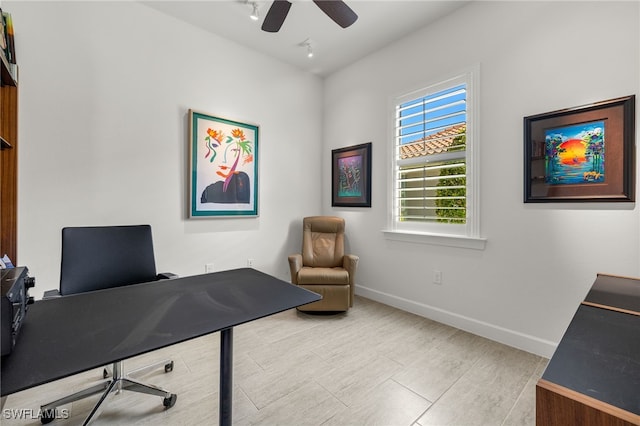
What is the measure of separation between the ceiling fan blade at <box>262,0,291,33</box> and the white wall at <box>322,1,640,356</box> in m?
1.62

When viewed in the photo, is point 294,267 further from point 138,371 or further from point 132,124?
point 132,124

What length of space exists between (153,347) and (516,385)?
2157mm

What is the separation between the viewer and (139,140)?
2.68 m

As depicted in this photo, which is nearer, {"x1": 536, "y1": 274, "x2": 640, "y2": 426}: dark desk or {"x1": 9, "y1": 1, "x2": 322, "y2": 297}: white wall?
{"x1": 536, "y1": 274, "x2": 640, "y2": 426}: dark desk

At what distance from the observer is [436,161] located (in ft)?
9.59

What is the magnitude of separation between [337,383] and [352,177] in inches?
97.0

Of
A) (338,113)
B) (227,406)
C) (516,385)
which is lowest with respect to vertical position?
(516,385)

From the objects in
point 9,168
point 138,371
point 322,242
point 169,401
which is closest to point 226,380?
point 169,401

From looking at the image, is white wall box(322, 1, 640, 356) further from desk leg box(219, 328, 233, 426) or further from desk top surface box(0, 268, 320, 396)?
desk leg box(219, 328, 233, 426)

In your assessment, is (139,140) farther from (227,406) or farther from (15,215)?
(227,406)

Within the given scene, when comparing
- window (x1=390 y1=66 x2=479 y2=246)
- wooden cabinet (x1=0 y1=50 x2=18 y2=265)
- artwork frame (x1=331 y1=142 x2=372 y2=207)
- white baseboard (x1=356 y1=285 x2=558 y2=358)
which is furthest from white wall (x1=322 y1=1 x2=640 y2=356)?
wooden cabinet (x1=0 y1=50 x2=18 y2=265)

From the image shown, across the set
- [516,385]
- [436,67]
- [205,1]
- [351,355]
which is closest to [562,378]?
[516,385]

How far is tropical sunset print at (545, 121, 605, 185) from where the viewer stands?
198 centimetres

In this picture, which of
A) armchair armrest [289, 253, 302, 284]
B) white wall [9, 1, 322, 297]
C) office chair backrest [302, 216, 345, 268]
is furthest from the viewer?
office chair backrest [302, 216, 345, 268]
